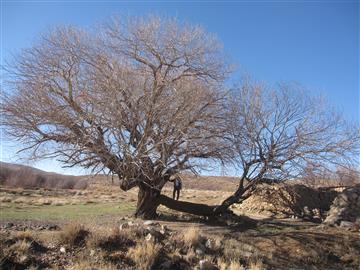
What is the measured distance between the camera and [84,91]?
15.9 metres

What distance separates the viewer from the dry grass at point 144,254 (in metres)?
10.7

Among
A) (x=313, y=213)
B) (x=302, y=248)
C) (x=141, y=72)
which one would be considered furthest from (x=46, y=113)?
(x=313, y=213)

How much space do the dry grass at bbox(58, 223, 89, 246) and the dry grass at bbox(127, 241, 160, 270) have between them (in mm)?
1364

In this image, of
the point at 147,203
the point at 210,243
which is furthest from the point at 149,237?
the point at 147,203

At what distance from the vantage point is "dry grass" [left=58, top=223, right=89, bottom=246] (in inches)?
437

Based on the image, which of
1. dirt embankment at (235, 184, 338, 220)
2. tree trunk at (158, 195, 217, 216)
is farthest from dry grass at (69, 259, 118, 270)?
dirt embankment at (235, 184, 338, 220)

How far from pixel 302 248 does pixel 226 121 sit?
608cm

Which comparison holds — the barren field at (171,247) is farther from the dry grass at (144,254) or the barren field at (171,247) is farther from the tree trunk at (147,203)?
the tree trunk at (147,203)

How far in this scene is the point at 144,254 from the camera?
10992 mm

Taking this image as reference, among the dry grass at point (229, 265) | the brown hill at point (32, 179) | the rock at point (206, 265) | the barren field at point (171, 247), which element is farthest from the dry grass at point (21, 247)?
the brown hill at point (32, 179)

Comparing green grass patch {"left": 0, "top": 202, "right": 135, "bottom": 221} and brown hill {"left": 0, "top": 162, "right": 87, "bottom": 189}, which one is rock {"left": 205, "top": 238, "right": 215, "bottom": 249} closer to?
green grass patch {"left": 0, "top": 202, "right": 135, "bottom": 221}

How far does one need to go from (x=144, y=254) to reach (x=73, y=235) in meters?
1.98

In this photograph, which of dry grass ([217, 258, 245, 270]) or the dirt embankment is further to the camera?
the dirt embankment

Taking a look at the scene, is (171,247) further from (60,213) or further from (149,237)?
(60,213)
